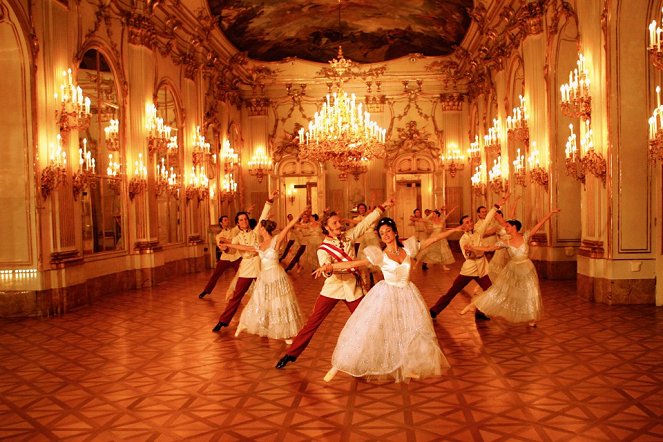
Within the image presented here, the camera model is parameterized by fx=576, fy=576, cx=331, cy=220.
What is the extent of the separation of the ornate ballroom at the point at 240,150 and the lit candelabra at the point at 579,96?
3 cm

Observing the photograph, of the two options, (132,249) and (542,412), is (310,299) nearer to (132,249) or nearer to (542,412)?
(132,249)

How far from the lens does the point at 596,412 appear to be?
443 cm

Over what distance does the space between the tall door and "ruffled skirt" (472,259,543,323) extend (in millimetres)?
14958

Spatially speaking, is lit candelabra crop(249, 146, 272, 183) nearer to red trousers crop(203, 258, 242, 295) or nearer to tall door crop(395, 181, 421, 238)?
tall door crop(395, 181, 421, 238)

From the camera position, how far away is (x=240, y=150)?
22.3 meters

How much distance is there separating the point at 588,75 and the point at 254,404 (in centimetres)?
796

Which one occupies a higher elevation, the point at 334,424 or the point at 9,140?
the point at 9,140

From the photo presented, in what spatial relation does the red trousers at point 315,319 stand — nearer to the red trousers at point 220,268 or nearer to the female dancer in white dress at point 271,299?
the female dancer in white dress at point 271,299

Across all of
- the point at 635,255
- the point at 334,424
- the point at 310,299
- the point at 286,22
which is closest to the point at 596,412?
the point at 334,424

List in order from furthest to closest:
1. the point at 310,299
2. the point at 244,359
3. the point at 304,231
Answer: the point at 304,231 → the point at 310,299 → the point at 244,359

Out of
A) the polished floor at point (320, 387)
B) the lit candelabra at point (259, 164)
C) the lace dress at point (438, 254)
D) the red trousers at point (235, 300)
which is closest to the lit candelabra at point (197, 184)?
the lit candelabra at point (259, 164)

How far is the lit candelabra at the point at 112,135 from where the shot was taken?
1166 centimetres

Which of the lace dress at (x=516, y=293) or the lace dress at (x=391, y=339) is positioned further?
the lace dress at (x=516, y=293)

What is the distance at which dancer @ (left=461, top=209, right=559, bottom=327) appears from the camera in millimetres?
7590
